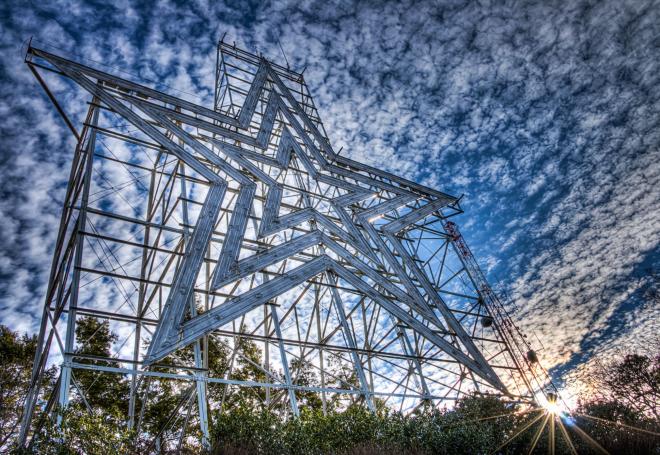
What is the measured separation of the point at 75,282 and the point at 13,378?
12.3 m

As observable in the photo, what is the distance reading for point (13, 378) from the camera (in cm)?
1645

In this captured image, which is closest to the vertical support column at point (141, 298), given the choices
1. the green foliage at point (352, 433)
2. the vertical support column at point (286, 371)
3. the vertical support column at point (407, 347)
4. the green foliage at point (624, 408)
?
the green foliage at point (352, 433)

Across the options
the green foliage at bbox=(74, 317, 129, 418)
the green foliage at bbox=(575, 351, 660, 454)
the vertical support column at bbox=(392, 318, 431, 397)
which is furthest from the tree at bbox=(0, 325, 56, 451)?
the green foliage at bbox=(575, 351, 660, 454)

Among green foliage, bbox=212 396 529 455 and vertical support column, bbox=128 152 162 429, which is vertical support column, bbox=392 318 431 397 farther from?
vertical support column, bbox=128 152 162 429

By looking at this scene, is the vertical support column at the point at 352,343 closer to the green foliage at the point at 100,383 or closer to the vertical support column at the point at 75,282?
the vertical support column at the point at 75,282

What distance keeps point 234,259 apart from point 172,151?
4.17 meters

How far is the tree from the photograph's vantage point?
1538 centimetres

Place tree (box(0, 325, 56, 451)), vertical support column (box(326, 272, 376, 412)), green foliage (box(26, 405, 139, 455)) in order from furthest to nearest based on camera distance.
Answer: tree (box(0, 325, 56, 451)), vertical support column (box(326, 272, 376, 412)), green foliage (box(26, 405, 139, 455))

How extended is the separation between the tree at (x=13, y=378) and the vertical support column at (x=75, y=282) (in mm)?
10438

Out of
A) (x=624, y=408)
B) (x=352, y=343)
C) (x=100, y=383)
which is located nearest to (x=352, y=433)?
(x=352, y=343)

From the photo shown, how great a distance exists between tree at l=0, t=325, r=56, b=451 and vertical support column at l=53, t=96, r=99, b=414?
1044 centimetres

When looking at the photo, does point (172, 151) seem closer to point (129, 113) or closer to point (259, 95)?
point (129, 113)

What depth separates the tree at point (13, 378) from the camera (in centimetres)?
1538

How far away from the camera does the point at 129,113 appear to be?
1211cm
